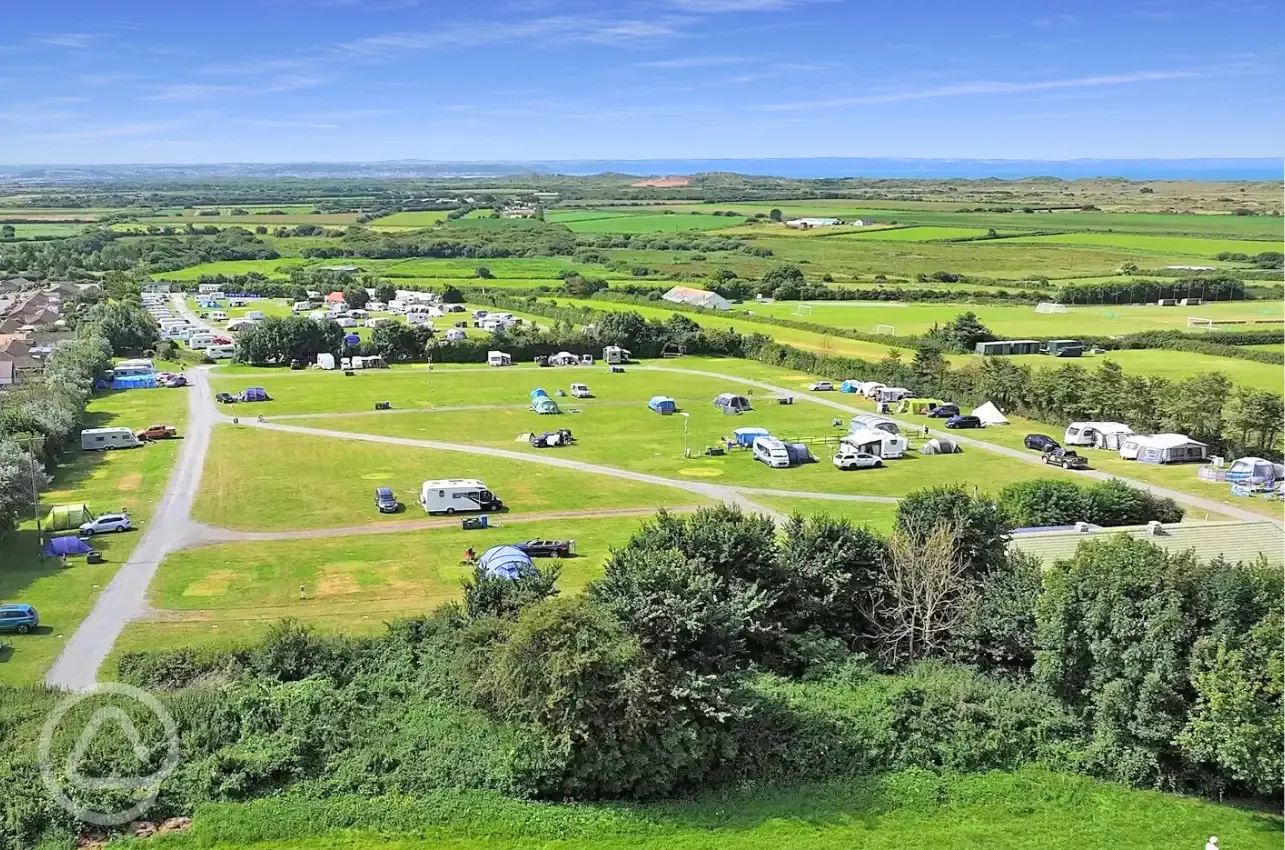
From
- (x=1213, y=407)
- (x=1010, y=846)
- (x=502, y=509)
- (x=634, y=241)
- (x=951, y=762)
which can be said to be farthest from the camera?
(x=634, y=241)

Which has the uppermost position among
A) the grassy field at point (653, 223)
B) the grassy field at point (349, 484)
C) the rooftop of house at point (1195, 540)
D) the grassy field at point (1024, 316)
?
the grassy field at point (653, 223)

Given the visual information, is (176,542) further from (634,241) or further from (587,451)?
(634,241)

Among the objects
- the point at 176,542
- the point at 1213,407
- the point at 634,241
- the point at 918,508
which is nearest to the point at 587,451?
the point at 176,542

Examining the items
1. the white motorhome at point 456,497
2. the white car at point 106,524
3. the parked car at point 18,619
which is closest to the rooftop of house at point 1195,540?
the white motorhome at point 456,497

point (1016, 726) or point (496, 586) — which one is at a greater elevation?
point (496, 586)

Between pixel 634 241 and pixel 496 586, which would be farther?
pixel 634 241

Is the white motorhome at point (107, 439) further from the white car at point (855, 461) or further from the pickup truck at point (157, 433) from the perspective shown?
the white car at point (855, 461)
